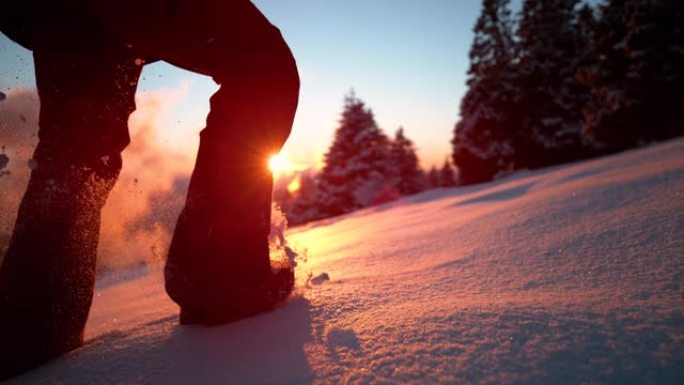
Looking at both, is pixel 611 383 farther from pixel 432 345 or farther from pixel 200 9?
pixel 200 9

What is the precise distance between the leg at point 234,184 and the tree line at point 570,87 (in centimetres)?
1773

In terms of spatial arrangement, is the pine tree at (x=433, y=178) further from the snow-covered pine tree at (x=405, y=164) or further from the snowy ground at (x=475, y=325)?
the snowy ground at (x=475, y=325)

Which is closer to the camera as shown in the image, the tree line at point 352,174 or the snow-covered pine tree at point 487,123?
the snow-covered pine tree at point 487,123

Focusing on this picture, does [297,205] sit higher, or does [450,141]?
[450,141]

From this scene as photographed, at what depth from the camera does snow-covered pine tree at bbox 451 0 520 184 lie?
1734 cm

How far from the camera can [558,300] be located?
4.88 ft

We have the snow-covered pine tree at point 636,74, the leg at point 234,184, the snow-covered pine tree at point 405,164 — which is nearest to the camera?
the leg at point 234,184

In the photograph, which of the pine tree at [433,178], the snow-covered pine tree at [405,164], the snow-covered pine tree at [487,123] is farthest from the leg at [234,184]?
the pine tree at [433,178]

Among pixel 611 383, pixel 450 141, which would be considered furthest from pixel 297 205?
pixel 611 383

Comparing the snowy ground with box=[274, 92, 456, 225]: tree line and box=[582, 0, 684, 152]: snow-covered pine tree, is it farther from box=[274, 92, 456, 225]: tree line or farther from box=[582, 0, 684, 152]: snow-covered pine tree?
box=[274, 92, 456, 225]: tree line

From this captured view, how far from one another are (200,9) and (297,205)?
2039 centimetres

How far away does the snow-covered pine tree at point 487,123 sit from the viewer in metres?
17.3

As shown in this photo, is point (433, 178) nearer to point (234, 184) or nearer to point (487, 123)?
point (487, 123)

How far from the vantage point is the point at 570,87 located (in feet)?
54.4
